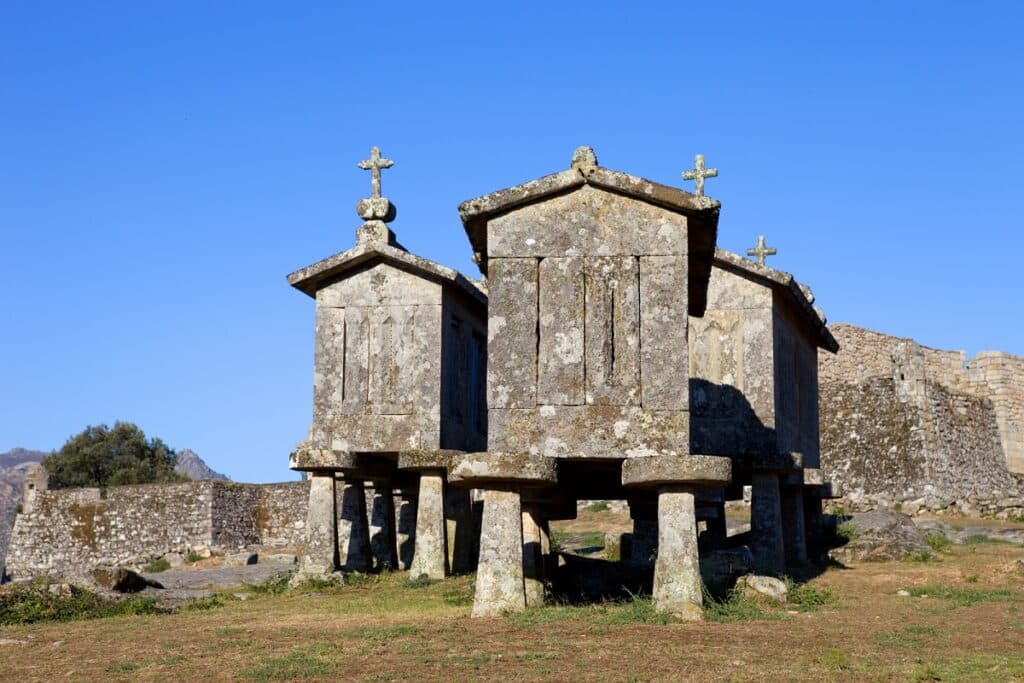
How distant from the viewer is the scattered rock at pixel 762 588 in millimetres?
12894

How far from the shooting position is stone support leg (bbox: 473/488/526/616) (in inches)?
457

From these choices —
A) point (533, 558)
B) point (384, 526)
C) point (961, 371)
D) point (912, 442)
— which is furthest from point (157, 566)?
point (961, 371)

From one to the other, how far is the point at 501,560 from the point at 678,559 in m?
1.60

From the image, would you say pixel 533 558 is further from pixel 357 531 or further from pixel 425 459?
pixel 357 531

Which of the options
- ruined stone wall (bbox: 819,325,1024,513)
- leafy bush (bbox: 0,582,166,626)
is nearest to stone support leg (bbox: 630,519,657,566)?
leafy bush (bbox: 0,582,166,626)

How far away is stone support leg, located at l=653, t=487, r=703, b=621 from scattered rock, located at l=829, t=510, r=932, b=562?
322 inches

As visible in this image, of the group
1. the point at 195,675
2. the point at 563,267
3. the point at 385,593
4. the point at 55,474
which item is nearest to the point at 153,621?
the point at 385,593

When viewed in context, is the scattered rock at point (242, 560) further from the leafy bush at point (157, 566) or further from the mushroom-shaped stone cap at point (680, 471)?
the mushroom-shaped stone cap at point (680, 471)

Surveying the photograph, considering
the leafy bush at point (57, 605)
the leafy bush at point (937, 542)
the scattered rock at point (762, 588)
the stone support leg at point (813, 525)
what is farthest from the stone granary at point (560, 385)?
the leafy bush at point (57, 605)

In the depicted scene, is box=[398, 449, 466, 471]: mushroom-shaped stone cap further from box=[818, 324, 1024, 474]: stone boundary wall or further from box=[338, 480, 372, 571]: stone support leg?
box=[818, 324, 1024, 474]: stone boundary wall

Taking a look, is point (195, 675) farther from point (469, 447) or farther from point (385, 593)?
point (469, 447)

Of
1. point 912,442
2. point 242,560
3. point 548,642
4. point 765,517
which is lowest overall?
point 242,560

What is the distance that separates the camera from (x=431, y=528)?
58.7 ft

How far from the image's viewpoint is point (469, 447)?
19.1m
